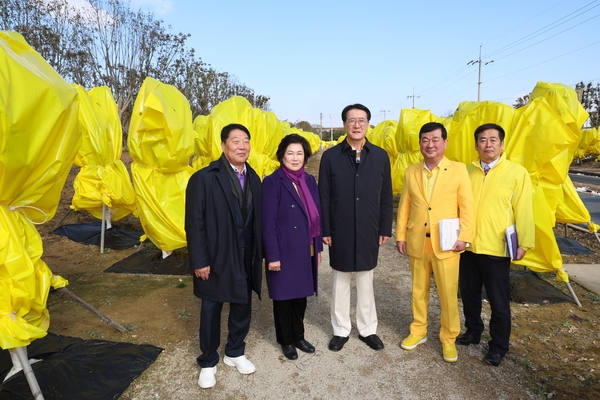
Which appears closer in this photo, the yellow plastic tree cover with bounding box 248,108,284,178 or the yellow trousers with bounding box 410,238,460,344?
the yellow trousers with bounding box 410,238,460,344

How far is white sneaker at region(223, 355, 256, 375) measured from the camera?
2.95m

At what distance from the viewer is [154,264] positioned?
562cm

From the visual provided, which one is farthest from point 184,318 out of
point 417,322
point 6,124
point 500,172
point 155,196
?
point 500,172

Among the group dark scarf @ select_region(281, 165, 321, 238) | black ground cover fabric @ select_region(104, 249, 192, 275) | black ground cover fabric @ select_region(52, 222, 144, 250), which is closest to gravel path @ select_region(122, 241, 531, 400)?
dark scarf @ select_region(281, 165, 321, 238)

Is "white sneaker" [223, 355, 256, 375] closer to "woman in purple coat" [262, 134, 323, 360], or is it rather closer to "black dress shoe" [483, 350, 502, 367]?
"woman in purple coat" [262, 134, 323, 360]

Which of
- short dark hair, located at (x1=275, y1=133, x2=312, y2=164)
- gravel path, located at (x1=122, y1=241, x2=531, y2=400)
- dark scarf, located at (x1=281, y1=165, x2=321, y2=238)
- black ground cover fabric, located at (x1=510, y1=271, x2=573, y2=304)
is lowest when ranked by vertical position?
gravel path, located at (x1=122, y1=241, x2=531, y2=400)

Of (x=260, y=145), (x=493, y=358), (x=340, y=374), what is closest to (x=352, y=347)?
(x=340, y=374)

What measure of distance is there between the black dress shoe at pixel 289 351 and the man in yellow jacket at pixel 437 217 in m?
1.10

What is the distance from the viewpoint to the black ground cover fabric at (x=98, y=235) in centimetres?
676

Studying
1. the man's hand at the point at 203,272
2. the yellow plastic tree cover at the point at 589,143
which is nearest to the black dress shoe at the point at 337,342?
the man's hand at the point at 203,272

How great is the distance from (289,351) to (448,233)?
1579 mm

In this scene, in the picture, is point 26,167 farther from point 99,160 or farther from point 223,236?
point 99,160

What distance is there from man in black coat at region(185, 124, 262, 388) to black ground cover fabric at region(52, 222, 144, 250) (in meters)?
4.46

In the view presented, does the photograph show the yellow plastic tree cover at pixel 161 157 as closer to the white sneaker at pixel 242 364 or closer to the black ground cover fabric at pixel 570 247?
the white sneaker at pixel 242 364
